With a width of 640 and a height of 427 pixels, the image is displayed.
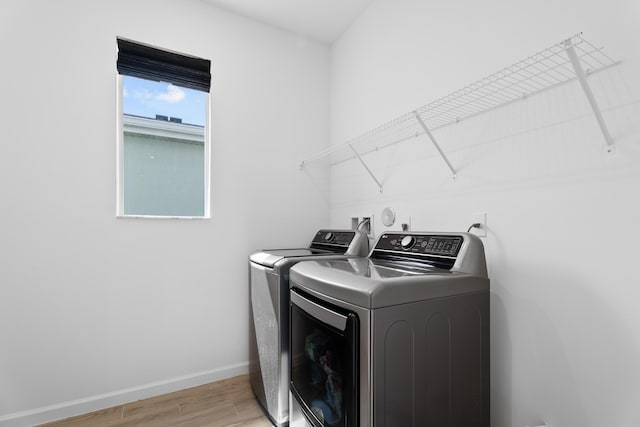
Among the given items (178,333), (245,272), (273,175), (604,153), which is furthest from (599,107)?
(178,333)

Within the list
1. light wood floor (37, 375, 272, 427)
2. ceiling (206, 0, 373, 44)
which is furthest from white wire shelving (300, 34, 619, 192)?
light wood floor (37, 375, 272, 427)

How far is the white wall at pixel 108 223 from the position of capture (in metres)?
1.63

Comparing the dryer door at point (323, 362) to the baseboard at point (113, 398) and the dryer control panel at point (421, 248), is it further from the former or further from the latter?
the baseboard at point (113, 398)

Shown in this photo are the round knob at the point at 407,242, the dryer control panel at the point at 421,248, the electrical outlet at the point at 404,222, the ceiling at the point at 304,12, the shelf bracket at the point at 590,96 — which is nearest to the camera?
the shelf bracket at the point at 590,96

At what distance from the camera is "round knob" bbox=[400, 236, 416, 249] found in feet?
4.80

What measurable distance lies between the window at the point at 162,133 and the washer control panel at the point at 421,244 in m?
1.33

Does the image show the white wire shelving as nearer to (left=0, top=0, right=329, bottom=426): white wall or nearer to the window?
(left=0, top=0, right=329, bottom=426): white wall

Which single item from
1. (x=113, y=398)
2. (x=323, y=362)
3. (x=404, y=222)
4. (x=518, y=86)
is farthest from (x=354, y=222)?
(x=113, y=398)

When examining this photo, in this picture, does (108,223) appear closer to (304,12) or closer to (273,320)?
(273,320)

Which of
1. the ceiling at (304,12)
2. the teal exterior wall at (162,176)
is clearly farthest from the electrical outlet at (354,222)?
the ceiling at (304,12)

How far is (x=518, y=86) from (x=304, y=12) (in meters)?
1.71

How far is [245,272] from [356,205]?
0.98m

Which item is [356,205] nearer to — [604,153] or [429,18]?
[429,18]

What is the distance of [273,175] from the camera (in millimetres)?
2381
